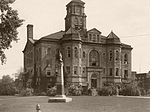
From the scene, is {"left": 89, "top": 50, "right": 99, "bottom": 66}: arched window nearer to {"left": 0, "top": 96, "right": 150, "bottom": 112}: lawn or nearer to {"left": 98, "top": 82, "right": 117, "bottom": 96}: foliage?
{"left": 98, "top": 82, "right": 117, "bottom": 96}: foliage

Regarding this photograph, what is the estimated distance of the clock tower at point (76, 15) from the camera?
198 ft

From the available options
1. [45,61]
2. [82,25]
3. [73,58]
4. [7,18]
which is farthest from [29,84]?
[7,18]

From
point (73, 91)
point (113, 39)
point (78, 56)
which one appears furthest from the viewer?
point (113, 39)

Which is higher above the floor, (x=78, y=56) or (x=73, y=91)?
(x=78, y=56)

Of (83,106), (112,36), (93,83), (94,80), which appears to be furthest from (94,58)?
(83,106)

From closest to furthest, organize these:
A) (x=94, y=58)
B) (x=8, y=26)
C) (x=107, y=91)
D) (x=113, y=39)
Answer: (x=8, y=26), (x=107, y=91), (x=94, y=58), (x=113, y=39)

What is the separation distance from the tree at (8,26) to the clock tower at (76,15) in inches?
1483

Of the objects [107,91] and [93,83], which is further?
[93,83]

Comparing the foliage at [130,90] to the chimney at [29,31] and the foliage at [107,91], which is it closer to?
the foliage at [107,91]

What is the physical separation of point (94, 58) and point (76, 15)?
10810 mm

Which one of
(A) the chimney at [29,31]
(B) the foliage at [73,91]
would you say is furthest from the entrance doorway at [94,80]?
(A) the chimney at [29,31]

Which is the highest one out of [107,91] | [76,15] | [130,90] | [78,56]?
[76,15]

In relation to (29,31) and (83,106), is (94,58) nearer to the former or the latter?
(29,31)

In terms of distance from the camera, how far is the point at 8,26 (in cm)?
2262
